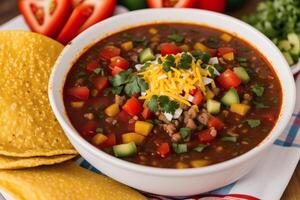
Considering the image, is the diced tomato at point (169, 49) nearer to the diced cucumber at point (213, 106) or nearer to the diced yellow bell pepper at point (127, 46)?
the diced yellow bell pepper at point (127, 46)

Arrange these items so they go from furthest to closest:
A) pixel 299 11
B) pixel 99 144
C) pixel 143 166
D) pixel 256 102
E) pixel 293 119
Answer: pixel 299 11
pixel 293 119
pixel 256 102
pixel 99 144
pixel 143 166

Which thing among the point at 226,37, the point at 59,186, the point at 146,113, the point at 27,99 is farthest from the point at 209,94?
the point at 27,99

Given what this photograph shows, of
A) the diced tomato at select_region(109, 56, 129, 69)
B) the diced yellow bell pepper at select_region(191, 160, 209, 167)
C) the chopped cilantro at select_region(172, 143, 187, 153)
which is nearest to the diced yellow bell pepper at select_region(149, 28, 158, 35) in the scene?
the diced tomato at select_region(109, 56, 129, 69)

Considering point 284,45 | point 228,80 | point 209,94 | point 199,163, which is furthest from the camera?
point 284,45

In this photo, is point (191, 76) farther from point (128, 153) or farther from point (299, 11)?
point (299, 11)

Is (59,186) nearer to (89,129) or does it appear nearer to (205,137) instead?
(89,129)

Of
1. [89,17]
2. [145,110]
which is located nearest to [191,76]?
[145,110]
